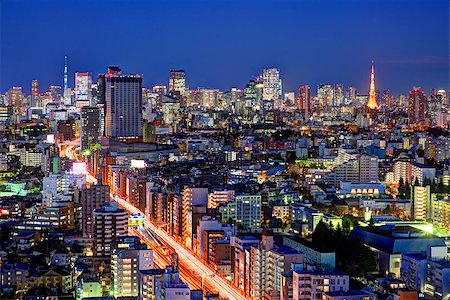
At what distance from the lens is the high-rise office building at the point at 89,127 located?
71.0ft

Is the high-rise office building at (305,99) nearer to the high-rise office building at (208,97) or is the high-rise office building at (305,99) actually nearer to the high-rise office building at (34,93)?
the high-rise office building at (208,97)

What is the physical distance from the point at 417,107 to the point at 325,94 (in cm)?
944

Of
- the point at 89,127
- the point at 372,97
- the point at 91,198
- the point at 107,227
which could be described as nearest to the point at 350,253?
the point at 107,227

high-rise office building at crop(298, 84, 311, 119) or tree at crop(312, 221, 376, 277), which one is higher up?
high-rise office building at crop(298, 84, 311, 119)

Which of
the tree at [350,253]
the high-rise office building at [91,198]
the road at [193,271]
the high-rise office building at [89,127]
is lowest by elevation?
the road at [193,271]

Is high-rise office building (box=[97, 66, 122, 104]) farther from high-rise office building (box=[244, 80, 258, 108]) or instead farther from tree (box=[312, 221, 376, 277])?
tree (box=[312, 221, 376, 277])

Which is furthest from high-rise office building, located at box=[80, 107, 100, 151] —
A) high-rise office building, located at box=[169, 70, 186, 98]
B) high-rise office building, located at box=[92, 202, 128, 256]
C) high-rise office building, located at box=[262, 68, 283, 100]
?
high-rise office building, located at box=[262, 68, 283, 100]

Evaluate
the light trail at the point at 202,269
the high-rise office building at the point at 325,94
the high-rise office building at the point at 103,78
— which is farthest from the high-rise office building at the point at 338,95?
the light trail at the point at 202,269

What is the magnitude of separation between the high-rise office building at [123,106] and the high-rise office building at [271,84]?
48.4ft

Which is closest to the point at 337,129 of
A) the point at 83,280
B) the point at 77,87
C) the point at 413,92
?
the point at 413,92

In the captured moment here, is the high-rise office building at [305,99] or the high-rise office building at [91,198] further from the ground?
the high-rise office building at [305,99]

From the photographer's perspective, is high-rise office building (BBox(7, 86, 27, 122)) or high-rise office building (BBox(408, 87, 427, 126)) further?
high-rise office building (BBox(7, 86, 27, 122))

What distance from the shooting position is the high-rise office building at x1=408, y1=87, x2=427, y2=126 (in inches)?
1143

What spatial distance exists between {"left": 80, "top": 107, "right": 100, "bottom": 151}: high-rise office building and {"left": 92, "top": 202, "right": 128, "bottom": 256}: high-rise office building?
12.0 m
